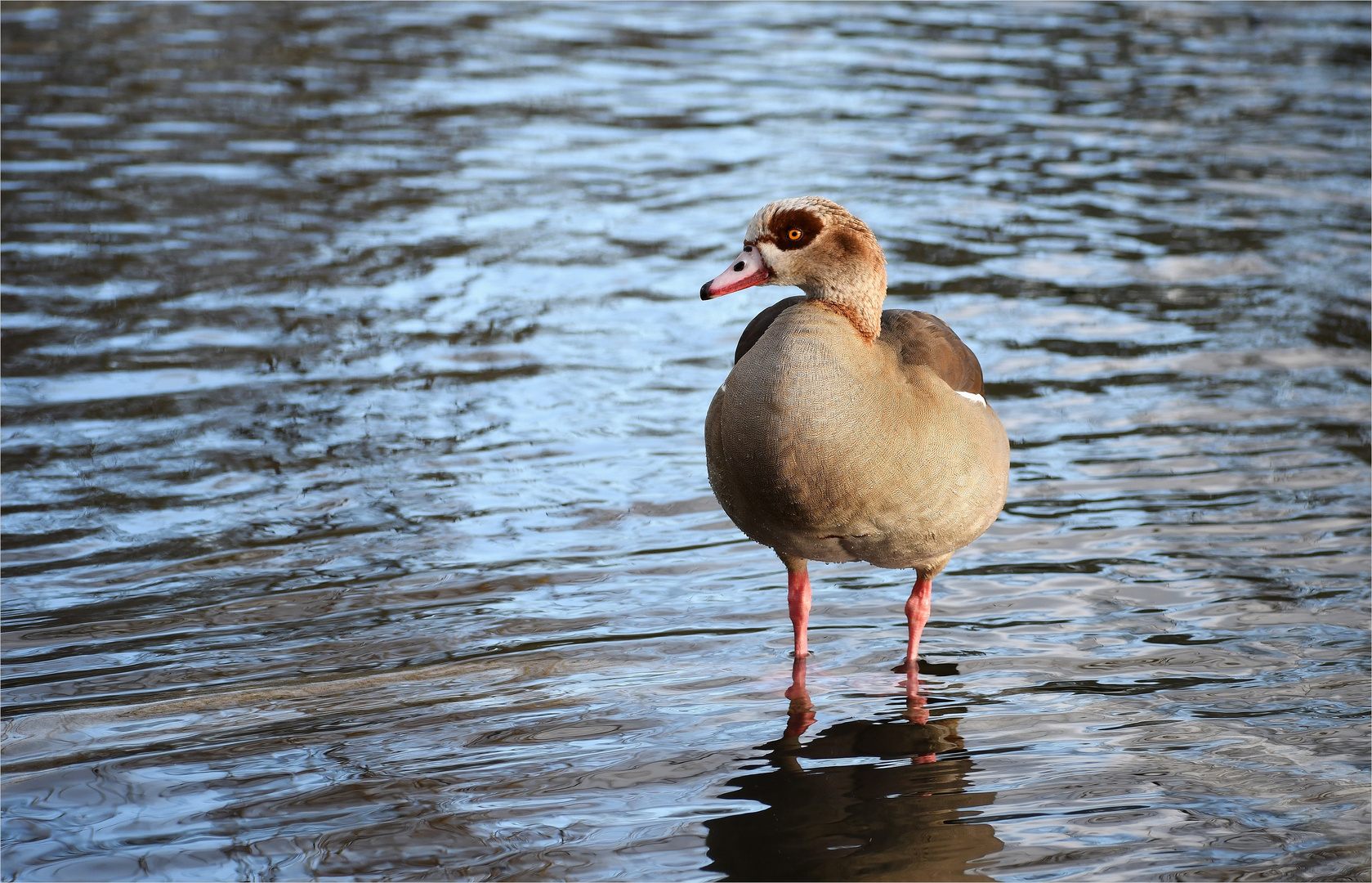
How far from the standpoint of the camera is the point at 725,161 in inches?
588

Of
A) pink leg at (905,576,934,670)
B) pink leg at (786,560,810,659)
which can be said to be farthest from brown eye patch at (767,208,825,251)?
pink leg at (905,576,934,670)

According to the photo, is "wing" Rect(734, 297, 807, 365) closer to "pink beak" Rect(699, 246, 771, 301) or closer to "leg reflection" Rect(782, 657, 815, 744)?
"pink beak" Rect(699, 246, 771, 301)

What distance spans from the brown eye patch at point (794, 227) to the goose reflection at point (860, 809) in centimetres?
186

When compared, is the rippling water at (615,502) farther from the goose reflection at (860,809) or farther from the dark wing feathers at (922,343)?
the dark wing feathers at (922,343)

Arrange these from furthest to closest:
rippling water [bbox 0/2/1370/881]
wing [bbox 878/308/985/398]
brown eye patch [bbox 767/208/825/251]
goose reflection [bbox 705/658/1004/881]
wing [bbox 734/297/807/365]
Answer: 1. wing [bbox 734/297/807/365]
2. wing [bbox 878/308/985/398]
3. brown eye patch [bbox 767/208/825/251]
4. rippling water [bbox 0/2/1370/881]
5. goose reflection [bbox 705/658/1004/881]

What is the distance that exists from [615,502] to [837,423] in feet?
9.83

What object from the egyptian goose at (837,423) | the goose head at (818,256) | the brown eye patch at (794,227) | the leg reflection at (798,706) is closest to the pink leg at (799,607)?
the leg reflection at (798,706)

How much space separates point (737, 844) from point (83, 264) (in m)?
8.52

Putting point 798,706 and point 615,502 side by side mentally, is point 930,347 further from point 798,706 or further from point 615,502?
point 615,502

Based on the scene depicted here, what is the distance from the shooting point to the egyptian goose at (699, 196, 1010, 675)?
16.9 feet

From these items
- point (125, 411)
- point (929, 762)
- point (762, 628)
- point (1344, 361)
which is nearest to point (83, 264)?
point (125, 411)

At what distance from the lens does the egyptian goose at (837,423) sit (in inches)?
202

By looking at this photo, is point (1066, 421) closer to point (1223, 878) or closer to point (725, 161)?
point (1223, 878)

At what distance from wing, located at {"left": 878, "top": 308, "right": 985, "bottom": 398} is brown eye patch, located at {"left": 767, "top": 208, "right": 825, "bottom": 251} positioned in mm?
616
